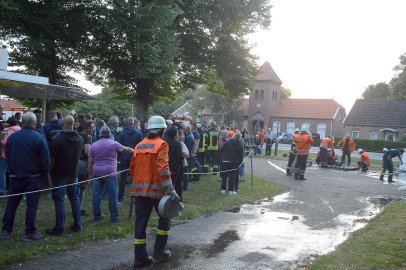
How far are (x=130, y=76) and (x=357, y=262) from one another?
20.5 metres

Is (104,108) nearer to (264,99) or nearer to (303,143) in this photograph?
(264,99)


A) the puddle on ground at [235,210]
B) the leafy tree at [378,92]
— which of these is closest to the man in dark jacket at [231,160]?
the puddle on ground at [235,210]

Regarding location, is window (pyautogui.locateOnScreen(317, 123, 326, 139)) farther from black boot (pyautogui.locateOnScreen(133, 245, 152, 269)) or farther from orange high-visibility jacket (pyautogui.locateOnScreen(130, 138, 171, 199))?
black boot (pyautogui.locateOnScreen(133, 245, 152, 269))

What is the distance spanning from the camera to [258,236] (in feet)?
25.6

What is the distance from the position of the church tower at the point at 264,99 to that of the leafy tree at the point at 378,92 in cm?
2423

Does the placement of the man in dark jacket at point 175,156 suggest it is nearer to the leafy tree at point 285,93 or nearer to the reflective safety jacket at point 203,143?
the reflective safety jacket at point 203,143

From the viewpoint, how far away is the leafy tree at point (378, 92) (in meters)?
77.9

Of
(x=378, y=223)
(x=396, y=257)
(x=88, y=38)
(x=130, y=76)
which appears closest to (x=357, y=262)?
(x=396, y=257)

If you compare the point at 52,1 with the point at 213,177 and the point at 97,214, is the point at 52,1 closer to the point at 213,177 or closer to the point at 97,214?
the point at 213,177

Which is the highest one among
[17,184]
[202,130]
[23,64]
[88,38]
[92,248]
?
[88,38]

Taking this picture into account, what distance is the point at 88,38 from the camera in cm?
2167

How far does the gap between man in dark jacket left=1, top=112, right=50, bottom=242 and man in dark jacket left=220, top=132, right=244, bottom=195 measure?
20.9ft

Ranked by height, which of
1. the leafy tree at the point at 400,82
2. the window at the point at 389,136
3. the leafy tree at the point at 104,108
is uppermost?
the leafy tree at the point at 400,82

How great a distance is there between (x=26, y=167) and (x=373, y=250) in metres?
6.08
